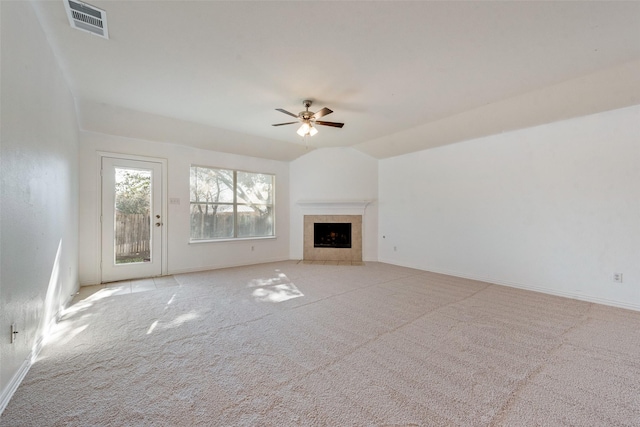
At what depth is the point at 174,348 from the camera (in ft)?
7.33

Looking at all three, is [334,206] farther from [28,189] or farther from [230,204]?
[28,189]

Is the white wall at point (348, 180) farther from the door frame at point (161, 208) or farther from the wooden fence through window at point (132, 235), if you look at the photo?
the wooden fence through window at point (132, 235)

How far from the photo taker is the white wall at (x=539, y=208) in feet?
→ 10.9

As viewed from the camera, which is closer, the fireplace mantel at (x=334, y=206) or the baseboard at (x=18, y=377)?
the baseboard at (x=18, y=377)

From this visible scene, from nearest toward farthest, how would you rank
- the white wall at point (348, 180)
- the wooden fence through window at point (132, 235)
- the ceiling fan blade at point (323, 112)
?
the ceiling fan blade at point (323, 112)
the wooden fence through window at point (132, 235)
the white wall at point (348, 180)

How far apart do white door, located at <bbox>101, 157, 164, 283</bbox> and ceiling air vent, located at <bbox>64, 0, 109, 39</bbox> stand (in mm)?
2760

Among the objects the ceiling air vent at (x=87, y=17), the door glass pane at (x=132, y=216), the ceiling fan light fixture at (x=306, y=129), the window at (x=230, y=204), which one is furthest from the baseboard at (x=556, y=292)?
the ceiling air vent at (x=87, y=17)

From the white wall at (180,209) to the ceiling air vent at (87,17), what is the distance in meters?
2.68

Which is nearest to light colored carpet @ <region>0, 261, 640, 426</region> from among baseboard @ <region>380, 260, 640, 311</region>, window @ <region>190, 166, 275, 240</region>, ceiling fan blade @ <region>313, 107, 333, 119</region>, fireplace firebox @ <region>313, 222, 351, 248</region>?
baseboard @ <region>380, 260, 640, 311</region>

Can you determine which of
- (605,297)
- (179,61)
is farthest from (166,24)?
(605,297)

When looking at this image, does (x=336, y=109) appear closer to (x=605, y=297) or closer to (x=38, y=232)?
(x=38, y=232)

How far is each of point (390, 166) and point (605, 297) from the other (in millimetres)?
4044

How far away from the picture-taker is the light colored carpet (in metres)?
1.51

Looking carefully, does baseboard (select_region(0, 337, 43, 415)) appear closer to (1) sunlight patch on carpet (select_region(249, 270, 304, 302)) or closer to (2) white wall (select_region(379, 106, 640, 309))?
(1) sunlight patch on carpet (select_region(249, 270, 304, 302))
